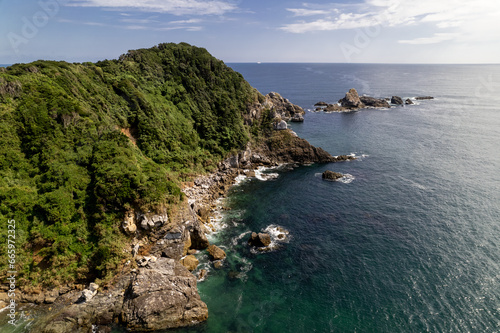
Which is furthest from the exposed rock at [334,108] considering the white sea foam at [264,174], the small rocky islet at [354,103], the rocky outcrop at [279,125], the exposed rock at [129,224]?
the exposed rock at [129,224]

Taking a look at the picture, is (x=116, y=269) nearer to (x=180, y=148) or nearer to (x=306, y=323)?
(x=306, y=323)

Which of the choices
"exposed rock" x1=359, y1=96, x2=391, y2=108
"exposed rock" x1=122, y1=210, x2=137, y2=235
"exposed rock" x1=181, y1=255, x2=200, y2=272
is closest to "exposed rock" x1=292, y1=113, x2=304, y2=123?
"exposed rock" x1=359, y1=96, x2=391, y2=108

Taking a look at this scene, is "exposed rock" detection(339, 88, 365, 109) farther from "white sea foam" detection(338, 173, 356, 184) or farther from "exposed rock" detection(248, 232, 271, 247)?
"exposed rock" detection(248, 232, 271, 247)

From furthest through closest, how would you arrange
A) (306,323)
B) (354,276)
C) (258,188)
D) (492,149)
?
(492,149), (258,188), (354,276), (306,323)

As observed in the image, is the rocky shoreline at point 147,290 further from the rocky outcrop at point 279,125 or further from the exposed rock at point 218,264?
the rocky outcrop at point 279,125

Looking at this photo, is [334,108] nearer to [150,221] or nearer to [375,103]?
[375,103]

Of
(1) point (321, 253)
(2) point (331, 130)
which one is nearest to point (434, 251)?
(1) point (321, 253)
